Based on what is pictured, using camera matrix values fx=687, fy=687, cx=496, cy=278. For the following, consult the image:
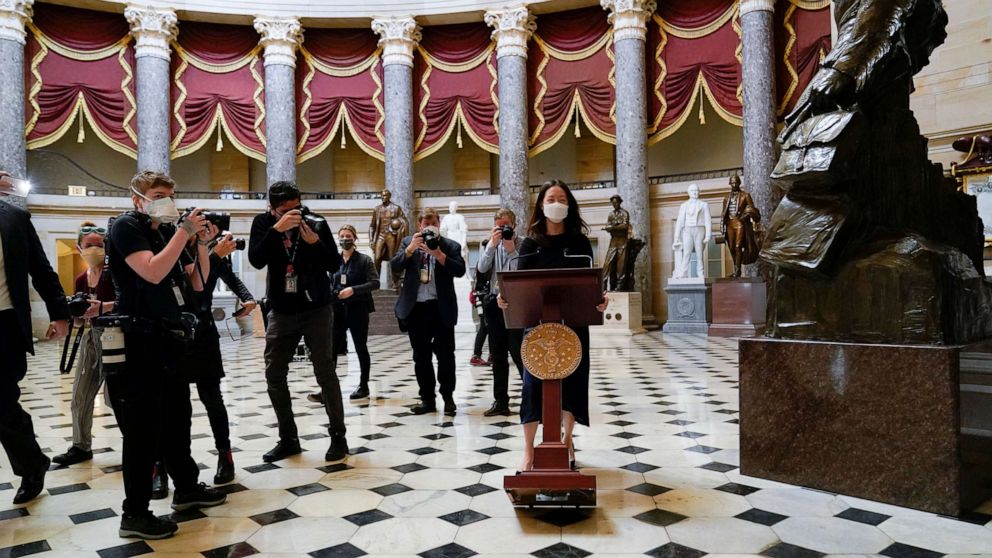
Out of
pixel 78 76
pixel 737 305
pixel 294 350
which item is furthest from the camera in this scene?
pixel 78 76

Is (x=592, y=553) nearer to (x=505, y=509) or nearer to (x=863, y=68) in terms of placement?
(x=505, y=509)

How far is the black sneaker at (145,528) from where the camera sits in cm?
283

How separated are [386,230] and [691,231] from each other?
7.49 meters

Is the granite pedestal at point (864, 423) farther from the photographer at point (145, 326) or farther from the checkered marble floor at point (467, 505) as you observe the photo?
the photographer at point (145, 326)

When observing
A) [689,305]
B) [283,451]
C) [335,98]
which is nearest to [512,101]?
[335,98]

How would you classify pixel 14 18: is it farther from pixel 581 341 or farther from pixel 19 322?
pixel 581 341

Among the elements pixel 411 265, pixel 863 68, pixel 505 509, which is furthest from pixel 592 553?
pixel 411 265

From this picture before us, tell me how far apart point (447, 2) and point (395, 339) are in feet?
34.0

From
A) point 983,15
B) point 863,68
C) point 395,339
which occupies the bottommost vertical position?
point 395,339

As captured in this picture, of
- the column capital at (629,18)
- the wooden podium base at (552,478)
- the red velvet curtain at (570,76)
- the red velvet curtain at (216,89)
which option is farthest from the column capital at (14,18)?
the wooden podium base at (552,478)

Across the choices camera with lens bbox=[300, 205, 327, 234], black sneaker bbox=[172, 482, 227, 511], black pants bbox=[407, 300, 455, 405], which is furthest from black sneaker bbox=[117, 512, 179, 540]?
black pants bbox=[407, 300, 455, 405]

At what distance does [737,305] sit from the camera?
1355 centimetres

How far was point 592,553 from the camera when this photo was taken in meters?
2.60

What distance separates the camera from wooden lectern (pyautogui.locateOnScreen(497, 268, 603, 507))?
9.97ft
